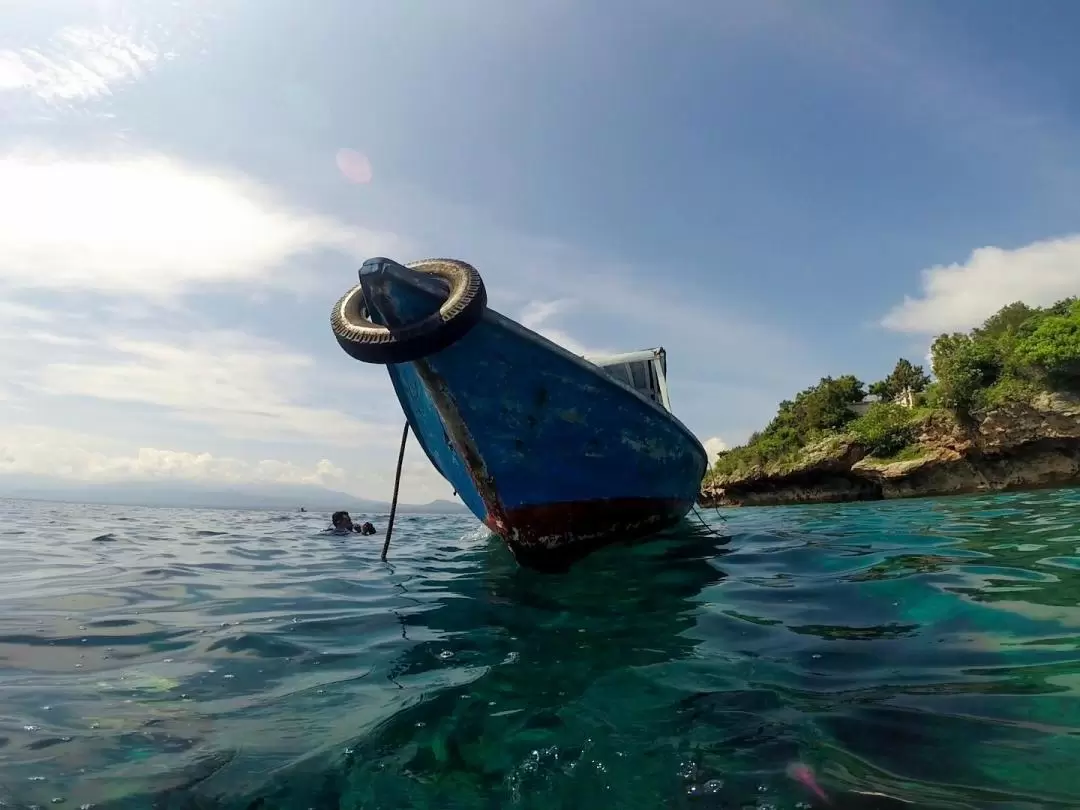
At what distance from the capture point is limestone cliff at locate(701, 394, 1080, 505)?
29.0m

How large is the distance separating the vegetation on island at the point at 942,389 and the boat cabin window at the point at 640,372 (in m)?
27.3

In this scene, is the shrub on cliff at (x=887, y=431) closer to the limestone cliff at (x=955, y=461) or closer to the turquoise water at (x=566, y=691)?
the limestone cliff at (x=955, y=461)

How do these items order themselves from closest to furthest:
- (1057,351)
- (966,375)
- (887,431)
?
(1057,351) → (966,375) → (887,431)

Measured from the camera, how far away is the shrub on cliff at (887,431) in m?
35.0

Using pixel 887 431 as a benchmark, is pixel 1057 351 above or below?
above

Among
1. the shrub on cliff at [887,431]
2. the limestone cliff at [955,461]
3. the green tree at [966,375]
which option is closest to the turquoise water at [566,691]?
the limestone cliff at [955,461]

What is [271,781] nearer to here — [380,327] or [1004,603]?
[380,327]

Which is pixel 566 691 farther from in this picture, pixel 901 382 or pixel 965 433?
pixel 901 382

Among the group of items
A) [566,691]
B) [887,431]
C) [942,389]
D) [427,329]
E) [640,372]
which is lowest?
[566,691]

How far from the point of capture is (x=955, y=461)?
32.2m

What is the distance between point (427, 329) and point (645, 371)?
7094 mm

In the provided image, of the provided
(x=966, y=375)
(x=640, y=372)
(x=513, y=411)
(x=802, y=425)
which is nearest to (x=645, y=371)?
(x=640, y=372)

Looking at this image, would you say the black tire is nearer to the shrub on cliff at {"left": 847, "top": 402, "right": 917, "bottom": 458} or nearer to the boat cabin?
the boat cabin

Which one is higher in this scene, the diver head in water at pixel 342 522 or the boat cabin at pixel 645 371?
the boat cabin at pixel 645 371
